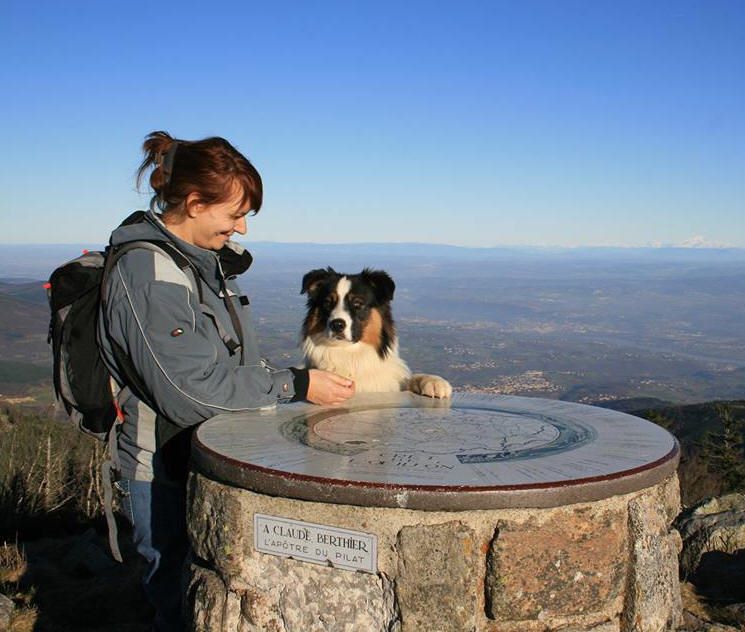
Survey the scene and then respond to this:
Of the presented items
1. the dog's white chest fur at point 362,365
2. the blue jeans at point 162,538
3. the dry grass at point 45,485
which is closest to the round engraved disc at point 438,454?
the blue jeans at point 162,538

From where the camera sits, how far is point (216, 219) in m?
3.37

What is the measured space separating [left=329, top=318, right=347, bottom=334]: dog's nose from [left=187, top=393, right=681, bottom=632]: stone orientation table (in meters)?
1.92

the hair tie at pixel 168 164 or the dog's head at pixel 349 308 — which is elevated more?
the hair tie at pixel 168 164

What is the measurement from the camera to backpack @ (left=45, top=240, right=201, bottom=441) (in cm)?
320

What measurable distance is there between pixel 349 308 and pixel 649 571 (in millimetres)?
2851

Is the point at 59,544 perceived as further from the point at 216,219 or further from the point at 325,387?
the point at 216,219

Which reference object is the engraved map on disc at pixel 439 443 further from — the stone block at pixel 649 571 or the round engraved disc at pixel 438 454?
the stone block at pixel 649 571

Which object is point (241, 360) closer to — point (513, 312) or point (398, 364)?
point (398, 364)

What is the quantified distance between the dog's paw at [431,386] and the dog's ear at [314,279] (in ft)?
3.55

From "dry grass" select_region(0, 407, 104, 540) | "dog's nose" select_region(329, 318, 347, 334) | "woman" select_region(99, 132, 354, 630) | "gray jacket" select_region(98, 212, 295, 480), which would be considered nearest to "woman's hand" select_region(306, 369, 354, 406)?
"woman" select_region(99, 132, 354, 630)

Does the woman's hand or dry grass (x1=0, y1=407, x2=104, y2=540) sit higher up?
the woman's hand

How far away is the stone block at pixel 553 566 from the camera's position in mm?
2797

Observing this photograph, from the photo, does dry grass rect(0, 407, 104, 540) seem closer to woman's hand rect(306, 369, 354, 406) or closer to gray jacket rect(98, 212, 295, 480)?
gray jacket rect(98, 212, 295, 480)

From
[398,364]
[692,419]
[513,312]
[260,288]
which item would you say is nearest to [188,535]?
[398,364]
